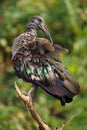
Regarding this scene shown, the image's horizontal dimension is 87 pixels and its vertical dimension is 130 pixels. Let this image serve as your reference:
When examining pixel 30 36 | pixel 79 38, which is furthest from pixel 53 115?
pixel 30 36

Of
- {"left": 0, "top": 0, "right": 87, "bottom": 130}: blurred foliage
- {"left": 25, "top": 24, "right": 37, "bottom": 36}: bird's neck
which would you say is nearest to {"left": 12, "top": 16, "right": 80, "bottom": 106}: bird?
{"left": 25, "top": 24, "right": 37, "bottom": 36}: bird's neck

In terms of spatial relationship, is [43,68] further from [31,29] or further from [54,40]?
[54,40]

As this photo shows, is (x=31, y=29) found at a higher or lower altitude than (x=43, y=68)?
higher

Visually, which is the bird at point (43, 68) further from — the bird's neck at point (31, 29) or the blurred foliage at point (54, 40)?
the blurred foliage at point (54, 40)

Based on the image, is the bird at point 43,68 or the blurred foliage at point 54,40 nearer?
the bird at point 43,68

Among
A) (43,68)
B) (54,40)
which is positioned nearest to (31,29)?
(43,68)

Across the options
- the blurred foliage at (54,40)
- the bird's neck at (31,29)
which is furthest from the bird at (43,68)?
→ the blurred foliage at (54,40)
